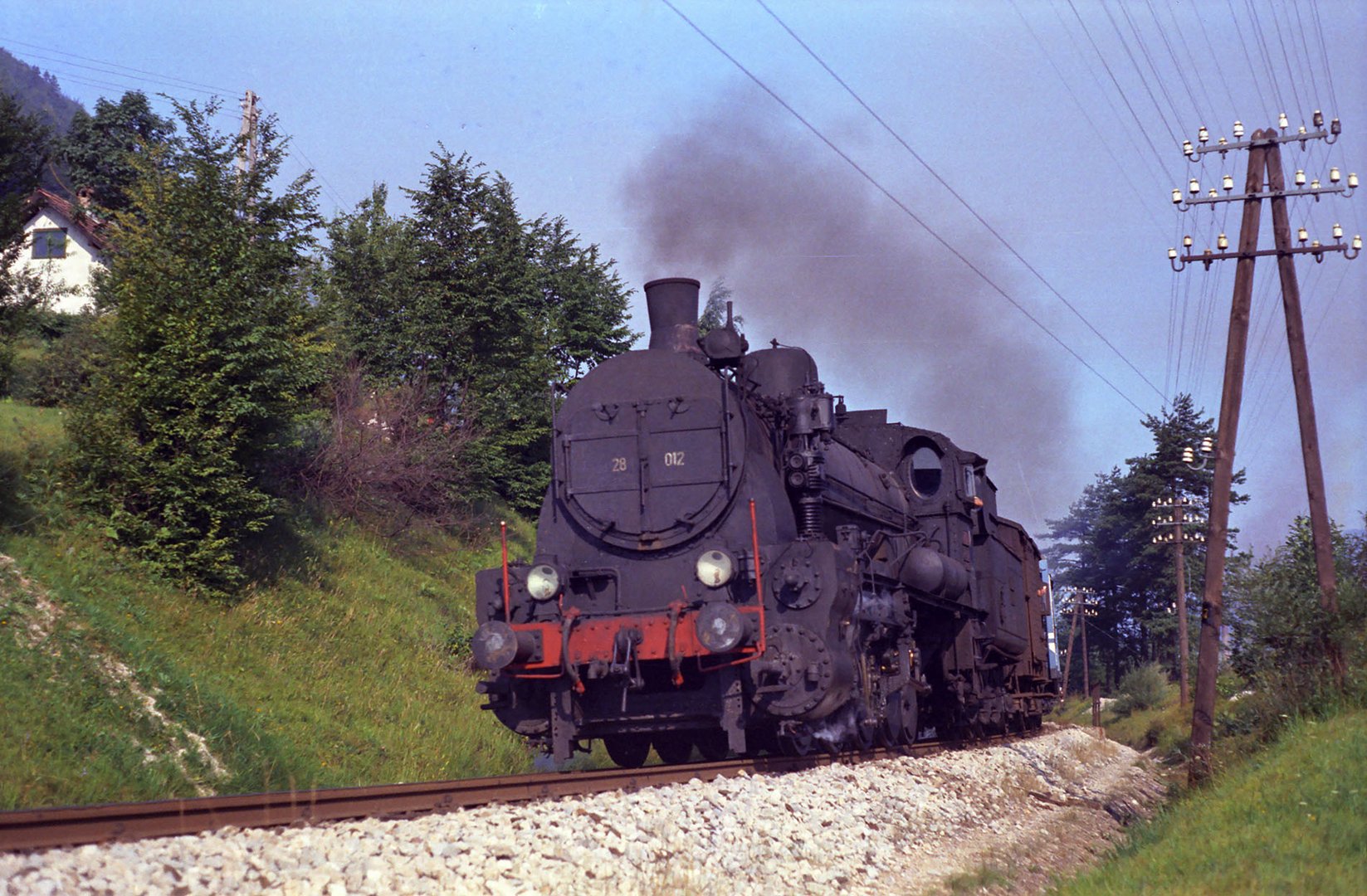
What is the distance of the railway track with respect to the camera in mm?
5199

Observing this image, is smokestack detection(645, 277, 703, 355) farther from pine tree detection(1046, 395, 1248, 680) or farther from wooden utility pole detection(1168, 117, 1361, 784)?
pine tree detection(1046, 395, 1248, 680)

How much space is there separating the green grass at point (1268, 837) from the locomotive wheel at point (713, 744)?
4525 mm

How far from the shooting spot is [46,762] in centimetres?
910

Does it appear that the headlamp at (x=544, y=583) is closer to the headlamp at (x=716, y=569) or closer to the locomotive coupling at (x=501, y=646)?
the locomotive coupling at (x=501, y=646)

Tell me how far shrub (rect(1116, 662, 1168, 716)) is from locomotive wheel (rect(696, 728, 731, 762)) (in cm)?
3524

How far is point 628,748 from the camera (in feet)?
43.2

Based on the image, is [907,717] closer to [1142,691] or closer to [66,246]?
[66,246]

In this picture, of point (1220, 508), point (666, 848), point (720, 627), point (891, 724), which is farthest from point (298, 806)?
point (1220, 508)

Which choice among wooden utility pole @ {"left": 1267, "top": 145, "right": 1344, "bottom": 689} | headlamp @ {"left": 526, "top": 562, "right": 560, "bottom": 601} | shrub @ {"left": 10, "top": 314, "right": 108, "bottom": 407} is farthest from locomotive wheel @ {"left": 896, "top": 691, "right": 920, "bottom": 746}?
shrub @ {"left": 10, "top": 314, "right": 108, "bottom": 407}

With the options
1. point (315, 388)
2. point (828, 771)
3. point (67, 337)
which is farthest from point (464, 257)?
point (828, 771)

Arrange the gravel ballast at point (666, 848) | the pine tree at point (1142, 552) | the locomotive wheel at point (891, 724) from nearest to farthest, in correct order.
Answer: the gravel ballast at point (666, 848)
the locomotive wheel at point (891, 724)
the pine tree at point (1142, 552)

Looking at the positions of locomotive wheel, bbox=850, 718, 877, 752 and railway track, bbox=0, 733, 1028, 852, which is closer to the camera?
railway track, bbox=0, 733, 1028, 852

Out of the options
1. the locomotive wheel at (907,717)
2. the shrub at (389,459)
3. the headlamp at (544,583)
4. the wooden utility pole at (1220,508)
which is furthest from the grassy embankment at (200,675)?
the wooden utility pole at (1220,508)

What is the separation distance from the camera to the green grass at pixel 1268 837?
6715 mm
